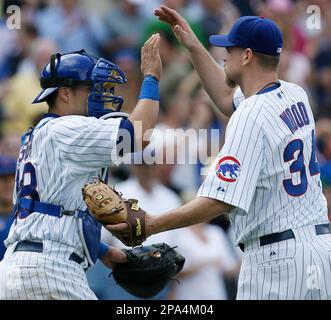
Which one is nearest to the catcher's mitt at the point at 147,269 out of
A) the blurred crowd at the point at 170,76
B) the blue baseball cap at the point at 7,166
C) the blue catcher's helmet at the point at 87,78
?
the blue catcher's helmet at the point at 87,78

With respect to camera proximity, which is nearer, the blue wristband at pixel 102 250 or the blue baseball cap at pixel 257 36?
the blue baseball cap at pixel 257 36

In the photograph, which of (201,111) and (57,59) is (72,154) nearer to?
(57,59)

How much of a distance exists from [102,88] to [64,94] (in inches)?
9.4

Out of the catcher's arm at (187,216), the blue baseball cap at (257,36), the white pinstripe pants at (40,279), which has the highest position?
the blue baseball cap at (257,36)

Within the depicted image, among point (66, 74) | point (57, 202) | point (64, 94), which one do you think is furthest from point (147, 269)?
point (66, 74)

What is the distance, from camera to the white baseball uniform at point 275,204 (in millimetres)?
4969

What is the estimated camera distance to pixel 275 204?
507cm

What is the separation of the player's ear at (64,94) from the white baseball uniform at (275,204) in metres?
1.08

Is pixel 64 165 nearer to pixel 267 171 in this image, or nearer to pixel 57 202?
pixel 57 202

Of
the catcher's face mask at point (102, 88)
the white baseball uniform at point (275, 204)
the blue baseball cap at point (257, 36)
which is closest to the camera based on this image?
Result: the white baseball uniform at point (275, 204)

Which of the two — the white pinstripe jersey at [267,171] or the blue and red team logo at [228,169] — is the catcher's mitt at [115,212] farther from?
the blue and red team logo at [228,169]

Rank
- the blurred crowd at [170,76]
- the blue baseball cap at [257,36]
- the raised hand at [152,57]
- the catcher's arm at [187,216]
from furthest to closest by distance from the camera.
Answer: the blurred crowd at [170,76] < the raised hand at [152,57] < the blue baseball cap at [257,36] < the catcher's arm at [187,216]
